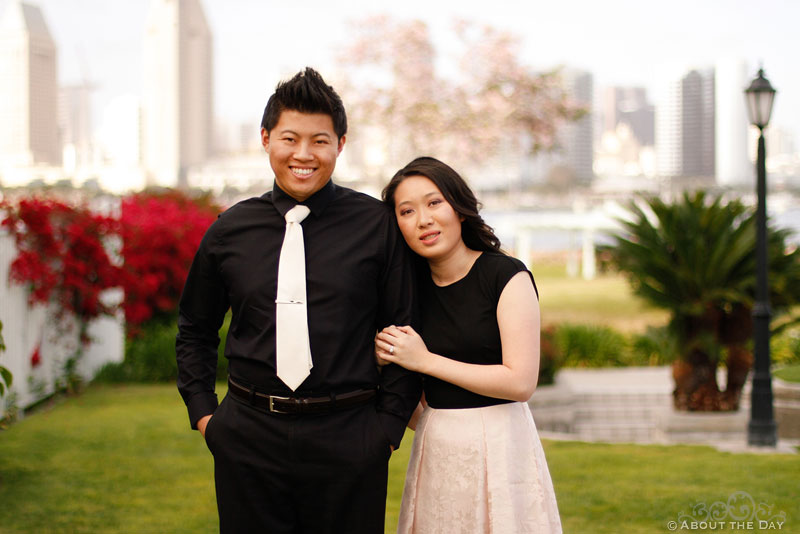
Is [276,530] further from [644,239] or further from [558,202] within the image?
[558,202]

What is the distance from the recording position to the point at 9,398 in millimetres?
7754

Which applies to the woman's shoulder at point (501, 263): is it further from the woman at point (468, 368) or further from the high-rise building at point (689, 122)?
the high-rise building at point (689, 122)

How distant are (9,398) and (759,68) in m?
8.02

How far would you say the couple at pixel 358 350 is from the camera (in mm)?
2602

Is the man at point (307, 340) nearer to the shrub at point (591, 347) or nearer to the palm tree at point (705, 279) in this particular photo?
the palm tree at point (705, 279)

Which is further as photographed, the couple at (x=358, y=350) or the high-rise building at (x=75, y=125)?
the high-rise building at (x=75, y=125)

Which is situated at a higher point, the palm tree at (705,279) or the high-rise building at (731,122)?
the high-rise building at (731,122)

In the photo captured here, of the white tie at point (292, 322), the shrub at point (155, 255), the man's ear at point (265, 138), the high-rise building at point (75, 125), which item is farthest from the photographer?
the high-rise building at point (75, 125)

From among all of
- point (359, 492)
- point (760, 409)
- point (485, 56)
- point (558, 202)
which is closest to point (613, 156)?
point (558, 202)

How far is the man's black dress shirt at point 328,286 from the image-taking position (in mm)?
2609

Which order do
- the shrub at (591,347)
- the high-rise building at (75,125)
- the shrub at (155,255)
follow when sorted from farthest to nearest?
the high-rise building at (75,125), the shrub at (591,347), the shrub at (155,255)

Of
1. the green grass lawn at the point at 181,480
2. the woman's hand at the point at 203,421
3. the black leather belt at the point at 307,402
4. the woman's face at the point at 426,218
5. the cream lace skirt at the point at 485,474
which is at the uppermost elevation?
the woman's face at the point at 426,218

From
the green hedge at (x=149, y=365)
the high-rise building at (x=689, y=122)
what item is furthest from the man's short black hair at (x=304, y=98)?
the high-rise building at (x=689, y=122)

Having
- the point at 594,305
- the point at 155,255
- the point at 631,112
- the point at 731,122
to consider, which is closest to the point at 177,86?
the point at 631,112
